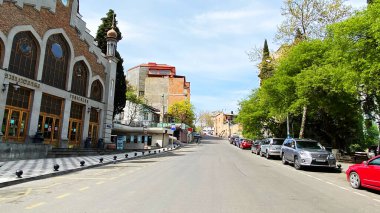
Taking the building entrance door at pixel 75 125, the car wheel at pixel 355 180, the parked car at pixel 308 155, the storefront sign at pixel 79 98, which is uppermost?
the storefront sign at pixel 79 98

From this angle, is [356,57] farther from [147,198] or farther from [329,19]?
[329,19]

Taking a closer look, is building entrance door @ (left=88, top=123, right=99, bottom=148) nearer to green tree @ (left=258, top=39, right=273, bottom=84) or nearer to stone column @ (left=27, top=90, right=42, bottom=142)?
stone column @ (left=27, top=90, right=42, bottom=142)

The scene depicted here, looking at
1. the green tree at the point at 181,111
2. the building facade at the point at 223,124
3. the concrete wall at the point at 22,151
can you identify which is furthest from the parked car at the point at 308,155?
the building facade at the point at 223,124

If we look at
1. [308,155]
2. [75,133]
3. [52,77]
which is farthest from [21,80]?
[308,155]

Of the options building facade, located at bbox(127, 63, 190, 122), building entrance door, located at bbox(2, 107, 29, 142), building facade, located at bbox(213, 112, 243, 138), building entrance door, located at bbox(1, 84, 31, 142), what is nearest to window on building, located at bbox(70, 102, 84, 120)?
building entrance door, located at bbox(1, 84, 31, 142)

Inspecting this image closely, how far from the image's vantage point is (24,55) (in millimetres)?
22766

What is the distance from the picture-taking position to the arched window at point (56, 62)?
25141 mm

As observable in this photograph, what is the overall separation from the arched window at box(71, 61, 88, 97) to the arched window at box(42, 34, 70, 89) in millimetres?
1390

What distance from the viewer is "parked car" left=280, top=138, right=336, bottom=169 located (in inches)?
696

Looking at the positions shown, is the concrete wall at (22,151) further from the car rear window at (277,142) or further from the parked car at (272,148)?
the car rear window at (277,142)

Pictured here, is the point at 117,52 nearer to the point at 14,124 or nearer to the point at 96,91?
the point at 96,91

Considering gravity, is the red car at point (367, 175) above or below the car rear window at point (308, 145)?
below

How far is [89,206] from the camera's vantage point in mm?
7406

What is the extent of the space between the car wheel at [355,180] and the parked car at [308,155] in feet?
17.4
